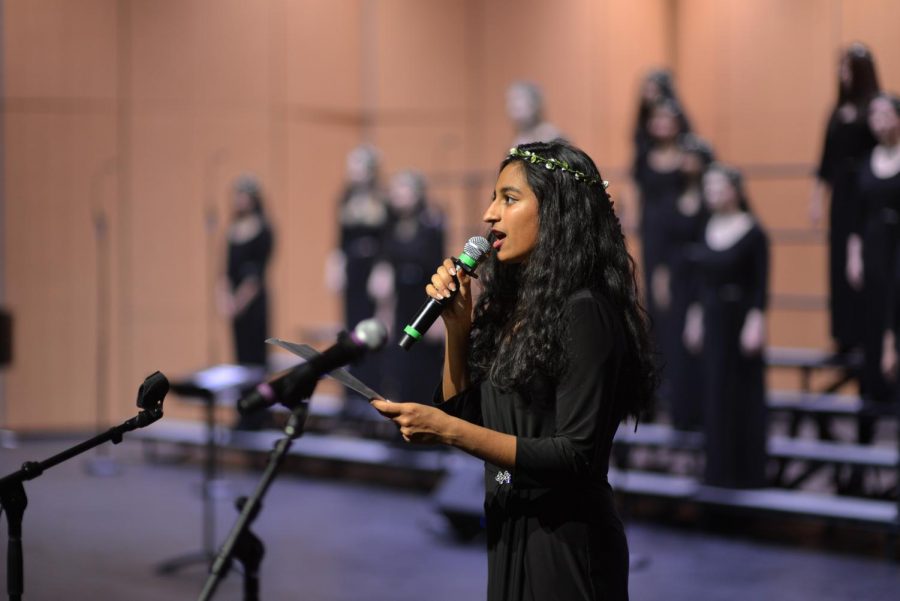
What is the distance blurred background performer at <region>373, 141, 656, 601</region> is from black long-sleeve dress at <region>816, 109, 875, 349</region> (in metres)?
4.58

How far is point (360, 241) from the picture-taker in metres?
8.79

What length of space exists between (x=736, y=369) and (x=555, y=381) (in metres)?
4.13

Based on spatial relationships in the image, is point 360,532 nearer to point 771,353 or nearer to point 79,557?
point 79,557

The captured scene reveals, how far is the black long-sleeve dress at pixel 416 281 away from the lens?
7.67 meters

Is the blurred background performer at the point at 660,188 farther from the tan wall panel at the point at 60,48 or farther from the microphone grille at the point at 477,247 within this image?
the microphone grille at the point at 477,247

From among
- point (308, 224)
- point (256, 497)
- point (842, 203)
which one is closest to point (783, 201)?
point (842, 203)

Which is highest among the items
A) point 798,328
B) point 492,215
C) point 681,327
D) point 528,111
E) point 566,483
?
point 528,111

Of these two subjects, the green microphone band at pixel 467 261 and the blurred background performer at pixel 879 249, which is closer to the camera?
the green microphone band at pixel 467 261

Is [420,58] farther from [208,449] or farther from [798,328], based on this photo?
[208,449]

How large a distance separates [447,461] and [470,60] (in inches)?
193

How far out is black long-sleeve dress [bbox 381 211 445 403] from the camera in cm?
767

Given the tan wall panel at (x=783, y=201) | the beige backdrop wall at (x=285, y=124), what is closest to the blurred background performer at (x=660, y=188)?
the beige backdrop wall at (x=285, y=124)

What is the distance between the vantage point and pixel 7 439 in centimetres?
920

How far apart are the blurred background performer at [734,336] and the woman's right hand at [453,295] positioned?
13.1ft
